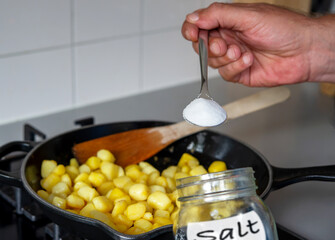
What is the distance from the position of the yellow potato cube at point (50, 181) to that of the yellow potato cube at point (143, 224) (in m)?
0.18

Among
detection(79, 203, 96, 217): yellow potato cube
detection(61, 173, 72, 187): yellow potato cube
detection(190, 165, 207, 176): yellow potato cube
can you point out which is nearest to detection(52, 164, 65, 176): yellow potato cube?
detection(61, 173, 72, 187): yellow potato cube

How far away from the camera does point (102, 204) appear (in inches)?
31.5

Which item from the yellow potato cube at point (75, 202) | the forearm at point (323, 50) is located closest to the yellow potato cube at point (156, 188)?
the yellow potato cube at point (75, 202)

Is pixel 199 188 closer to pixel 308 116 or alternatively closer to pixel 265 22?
pixel 265 22

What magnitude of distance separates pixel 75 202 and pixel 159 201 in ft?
0.43

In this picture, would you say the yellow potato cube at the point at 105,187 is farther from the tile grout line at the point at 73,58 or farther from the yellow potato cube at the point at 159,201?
the tile grout line at the point at 73,58

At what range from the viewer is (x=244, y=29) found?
987 millimetres

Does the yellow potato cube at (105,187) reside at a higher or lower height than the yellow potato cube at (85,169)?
lower

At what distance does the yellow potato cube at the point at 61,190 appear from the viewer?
855 millimetres

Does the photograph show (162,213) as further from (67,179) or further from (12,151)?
(12,151)

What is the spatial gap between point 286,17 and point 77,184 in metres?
0.50

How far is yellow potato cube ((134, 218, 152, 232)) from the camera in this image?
0.76 meters

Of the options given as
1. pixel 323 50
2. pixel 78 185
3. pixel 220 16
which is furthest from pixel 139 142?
pixel 323 50

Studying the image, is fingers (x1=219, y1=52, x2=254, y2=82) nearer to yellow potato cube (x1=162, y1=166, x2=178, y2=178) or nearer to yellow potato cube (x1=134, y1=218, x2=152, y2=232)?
yellow potato cube (x1=162, y1=166, x2=178, y2=178)
